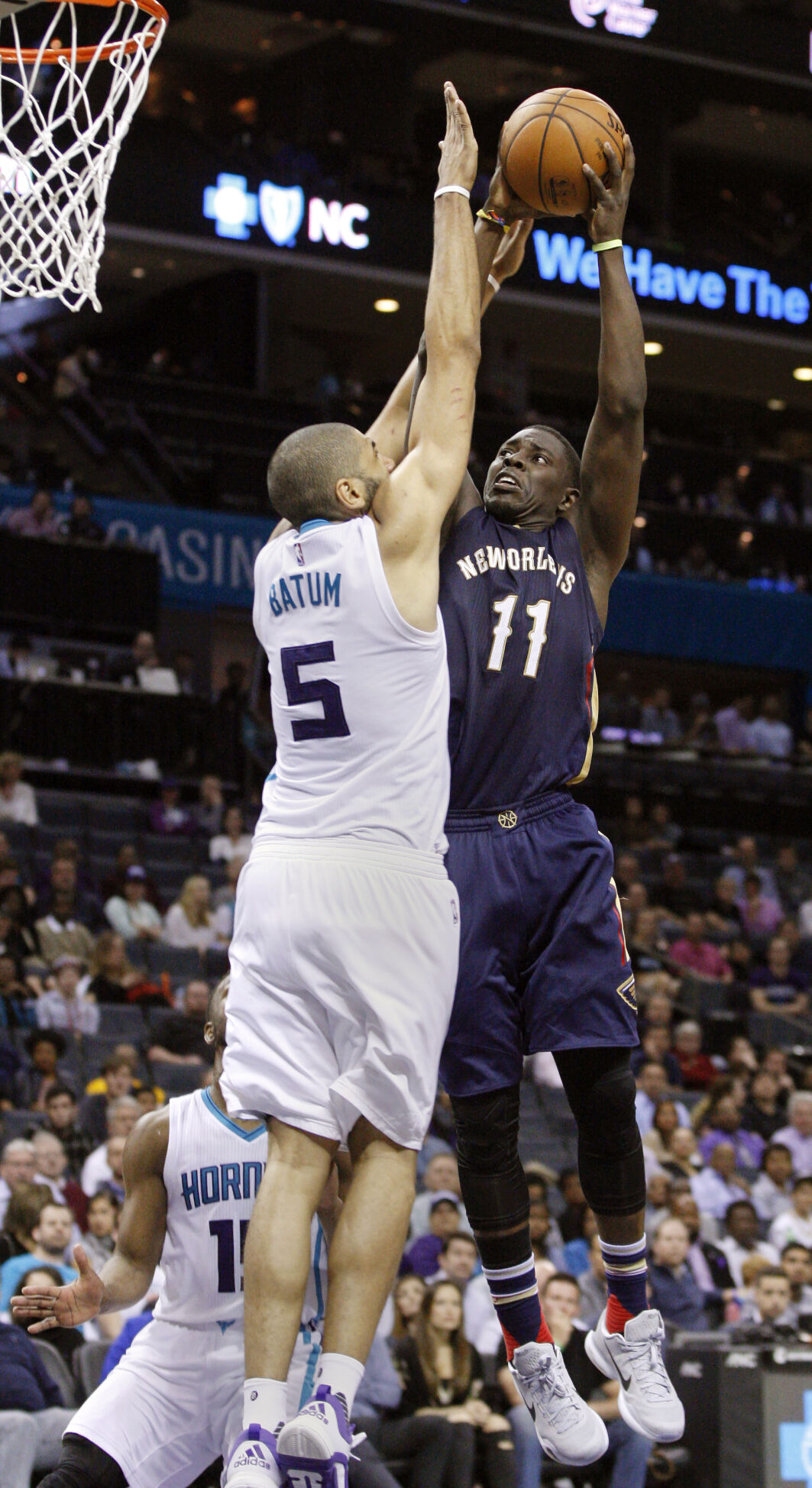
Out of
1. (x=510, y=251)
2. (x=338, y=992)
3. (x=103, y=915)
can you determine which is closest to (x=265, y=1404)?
(x=338, y=992)

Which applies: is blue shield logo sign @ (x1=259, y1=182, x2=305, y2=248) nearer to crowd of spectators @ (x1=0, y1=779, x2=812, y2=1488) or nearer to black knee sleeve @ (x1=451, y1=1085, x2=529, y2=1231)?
crowd of spectators @ (x1=0, y1=779, x2=812, y2=1488)

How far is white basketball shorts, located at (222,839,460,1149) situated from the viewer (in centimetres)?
416

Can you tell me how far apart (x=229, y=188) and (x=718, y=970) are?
9.02m

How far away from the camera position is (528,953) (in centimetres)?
489

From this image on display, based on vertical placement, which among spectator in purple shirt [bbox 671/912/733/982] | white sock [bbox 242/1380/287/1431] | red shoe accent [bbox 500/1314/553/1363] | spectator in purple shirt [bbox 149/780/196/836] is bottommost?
spectator in purple shirt [bbox 671/912/733/982]

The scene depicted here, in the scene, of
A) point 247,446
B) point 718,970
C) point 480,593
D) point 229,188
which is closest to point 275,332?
point 247,446

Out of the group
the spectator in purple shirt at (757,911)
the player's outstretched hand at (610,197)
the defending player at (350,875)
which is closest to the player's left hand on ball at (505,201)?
the player's outstretched hand at (610,197)

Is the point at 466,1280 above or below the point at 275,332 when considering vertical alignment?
below

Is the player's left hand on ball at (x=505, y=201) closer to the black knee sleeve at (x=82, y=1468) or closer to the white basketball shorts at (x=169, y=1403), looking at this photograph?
the white basketball shorts at (x=169, y=1403)

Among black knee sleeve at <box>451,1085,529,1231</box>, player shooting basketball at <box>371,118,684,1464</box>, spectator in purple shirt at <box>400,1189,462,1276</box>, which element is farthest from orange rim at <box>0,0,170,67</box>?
spectator in purple shirt at <box>400,1189,462,1276</box>

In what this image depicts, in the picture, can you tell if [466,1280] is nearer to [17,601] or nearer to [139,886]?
[139,886]

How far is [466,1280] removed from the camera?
9.71 m

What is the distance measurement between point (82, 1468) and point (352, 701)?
94.3 inches

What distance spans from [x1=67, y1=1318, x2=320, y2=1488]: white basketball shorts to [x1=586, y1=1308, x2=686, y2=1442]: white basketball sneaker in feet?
3.45
